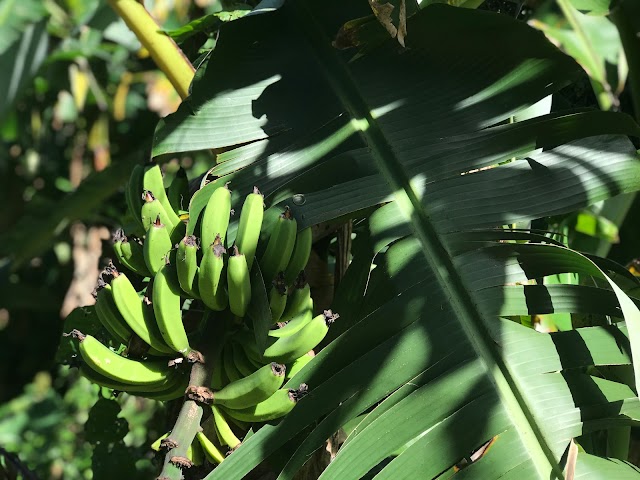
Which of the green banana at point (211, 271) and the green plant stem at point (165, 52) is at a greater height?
the green plant stem at point (165, 52)

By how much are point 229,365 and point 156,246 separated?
0.19 metres

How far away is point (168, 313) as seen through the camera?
2.75 ft

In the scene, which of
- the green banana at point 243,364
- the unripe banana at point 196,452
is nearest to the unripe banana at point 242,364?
the green banana at point 243,364

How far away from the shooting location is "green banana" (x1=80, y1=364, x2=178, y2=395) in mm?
853

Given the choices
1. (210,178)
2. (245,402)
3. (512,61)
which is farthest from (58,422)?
(512,61)

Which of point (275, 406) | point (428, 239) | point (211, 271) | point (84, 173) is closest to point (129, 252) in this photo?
point (211, 271)

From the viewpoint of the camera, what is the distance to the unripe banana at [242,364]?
93cm

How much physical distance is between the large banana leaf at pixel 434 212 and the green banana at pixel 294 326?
61 millimetres

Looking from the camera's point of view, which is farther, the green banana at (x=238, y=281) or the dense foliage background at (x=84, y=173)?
the dense foliage background at (x=84, y=173)

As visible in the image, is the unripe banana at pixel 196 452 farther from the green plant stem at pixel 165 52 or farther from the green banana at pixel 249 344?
the green plant stem at pixel 165 52

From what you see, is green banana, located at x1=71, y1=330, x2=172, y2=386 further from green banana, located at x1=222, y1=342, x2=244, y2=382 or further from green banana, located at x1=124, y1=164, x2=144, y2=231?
green banana, located at x1=124, y1=164, x2=144, y2=231

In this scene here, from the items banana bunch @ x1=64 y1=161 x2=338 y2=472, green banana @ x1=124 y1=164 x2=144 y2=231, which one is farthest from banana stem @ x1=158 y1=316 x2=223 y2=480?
green banana @ x1=124 y1=164 x2=144 y2=231

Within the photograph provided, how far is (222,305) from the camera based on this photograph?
0.88 metres

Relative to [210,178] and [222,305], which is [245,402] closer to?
[222,305]
